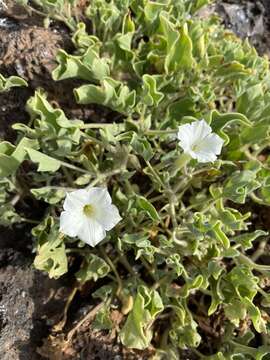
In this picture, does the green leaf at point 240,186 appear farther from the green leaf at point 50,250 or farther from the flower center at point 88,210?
the green leaf at point 50,250

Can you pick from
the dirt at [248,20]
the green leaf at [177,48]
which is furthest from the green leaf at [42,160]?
the dirt at [248,20]

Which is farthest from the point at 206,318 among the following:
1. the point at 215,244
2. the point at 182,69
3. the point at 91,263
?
the point at 182,69

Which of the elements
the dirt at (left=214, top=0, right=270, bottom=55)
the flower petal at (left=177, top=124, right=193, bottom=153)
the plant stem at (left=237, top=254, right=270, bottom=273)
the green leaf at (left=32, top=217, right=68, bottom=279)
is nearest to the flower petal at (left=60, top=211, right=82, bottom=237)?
the green leaf at (left=32, top=217, right=68, bottom=279)

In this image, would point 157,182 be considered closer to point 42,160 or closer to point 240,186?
point 240,186

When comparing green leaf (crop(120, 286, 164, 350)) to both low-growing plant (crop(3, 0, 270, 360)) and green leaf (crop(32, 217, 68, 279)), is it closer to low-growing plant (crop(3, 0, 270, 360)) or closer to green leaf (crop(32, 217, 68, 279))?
low-growing plant (crop(3, 0, 270, 360))

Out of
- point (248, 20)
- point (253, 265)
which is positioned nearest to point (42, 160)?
point (253, 265)

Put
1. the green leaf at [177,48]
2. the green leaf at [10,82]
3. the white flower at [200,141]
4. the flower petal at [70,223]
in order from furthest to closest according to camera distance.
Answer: the green leaf at [177,48], the green leaf at [10,82], the white flower at [200,141], the flower petal at [70,223]
